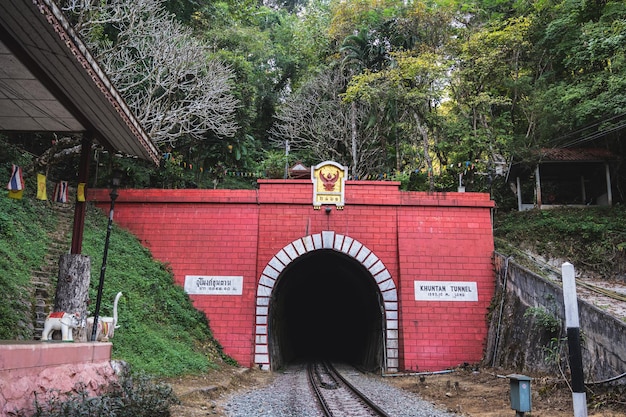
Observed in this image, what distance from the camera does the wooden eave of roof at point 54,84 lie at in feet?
14.8

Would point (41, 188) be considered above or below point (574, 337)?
above

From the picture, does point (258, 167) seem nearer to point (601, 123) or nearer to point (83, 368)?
point (601, 123)

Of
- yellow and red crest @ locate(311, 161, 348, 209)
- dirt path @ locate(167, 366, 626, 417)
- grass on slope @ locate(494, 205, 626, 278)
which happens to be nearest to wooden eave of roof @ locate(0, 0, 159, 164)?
dirt path @ locate(167, 366, 626, 417)

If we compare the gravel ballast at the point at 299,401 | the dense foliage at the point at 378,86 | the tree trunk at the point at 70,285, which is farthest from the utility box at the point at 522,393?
the dense foliage at the point at 378,86

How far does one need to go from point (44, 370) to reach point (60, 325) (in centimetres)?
109

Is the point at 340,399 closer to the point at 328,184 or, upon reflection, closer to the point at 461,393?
the point at 461,393

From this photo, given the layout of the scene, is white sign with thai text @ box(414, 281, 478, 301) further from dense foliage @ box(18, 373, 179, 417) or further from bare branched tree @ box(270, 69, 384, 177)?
bare branched tree @ box(270, 69, 384, 177)

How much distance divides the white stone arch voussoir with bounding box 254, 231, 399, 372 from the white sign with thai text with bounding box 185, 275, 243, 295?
0.58m

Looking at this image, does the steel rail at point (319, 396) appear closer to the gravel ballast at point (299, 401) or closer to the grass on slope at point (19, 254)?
the gravel ballast at point (299, 401)

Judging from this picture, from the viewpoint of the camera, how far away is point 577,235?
52.3 ft

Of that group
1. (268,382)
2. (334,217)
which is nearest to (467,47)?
(334,217)

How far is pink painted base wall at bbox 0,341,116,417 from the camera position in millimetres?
4039

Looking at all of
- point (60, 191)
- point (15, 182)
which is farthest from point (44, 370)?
point (60, 191)

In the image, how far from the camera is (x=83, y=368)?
5.28 metres
